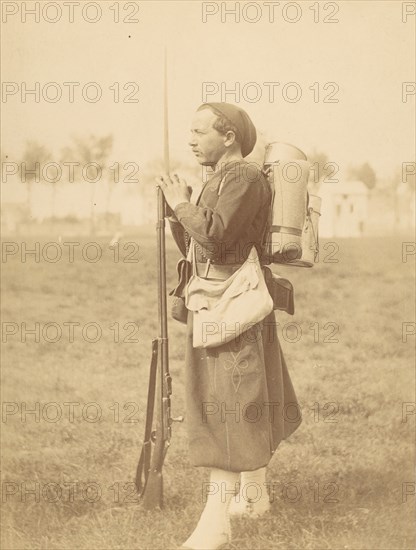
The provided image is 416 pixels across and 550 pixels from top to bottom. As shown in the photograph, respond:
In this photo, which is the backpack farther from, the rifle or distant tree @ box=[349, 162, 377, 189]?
distant tree @ box=[349, 162, 377, 189]

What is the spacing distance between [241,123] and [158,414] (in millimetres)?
1092

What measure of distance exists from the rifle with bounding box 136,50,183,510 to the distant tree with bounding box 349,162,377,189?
796mm

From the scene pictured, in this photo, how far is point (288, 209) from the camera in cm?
262

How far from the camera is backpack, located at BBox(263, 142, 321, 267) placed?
2.63m

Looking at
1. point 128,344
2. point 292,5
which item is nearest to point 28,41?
point 292,5

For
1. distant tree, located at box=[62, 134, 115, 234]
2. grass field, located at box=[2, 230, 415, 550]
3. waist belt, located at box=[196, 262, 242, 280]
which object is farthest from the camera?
distant tree, located at box=[62, 134, 115, 234]

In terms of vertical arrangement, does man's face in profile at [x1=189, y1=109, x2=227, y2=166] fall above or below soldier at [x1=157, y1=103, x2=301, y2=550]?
above

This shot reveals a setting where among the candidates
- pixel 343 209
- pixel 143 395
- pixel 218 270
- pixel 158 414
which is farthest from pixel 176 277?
pixel 343 209

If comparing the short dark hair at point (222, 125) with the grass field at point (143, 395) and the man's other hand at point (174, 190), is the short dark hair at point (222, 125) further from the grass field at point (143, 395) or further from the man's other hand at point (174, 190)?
the grass field at point (143, 395)

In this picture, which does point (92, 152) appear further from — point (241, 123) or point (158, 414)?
point (158, 414)

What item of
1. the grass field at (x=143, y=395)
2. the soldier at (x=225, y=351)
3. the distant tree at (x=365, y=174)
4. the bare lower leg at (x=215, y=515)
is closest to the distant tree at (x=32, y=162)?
the grass field at (x=143, y=395)

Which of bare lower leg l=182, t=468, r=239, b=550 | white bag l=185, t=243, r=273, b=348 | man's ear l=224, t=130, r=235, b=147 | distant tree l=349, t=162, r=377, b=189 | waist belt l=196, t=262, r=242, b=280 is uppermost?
man's ear l=224, t=130, r=235, b=147

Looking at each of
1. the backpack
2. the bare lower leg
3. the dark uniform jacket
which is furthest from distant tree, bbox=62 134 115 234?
the bare lower leg

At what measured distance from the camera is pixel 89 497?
10.2 feet
